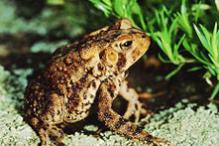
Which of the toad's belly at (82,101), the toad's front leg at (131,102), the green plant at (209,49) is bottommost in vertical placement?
the toad's front leg at (131,102)

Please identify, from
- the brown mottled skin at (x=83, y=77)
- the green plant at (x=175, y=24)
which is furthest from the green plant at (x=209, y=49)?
the brown mottled skin at (x=83, y=77)

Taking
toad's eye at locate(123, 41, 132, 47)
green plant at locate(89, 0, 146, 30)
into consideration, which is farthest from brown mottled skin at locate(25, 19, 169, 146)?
green plant at locate(89, 0, 146, 30)

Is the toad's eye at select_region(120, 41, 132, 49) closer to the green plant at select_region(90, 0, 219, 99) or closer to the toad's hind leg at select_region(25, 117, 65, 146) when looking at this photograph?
the green plant at select_region(90, 0, 219, 99)

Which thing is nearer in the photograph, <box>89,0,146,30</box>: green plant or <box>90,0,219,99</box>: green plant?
<box>90,0,219,99</box>: green plant

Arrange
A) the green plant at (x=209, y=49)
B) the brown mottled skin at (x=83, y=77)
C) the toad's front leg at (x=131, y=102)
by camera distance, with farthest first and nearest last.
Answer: the toad's front leg at (x=131, y=102), the brown mottled skin at (x=83, y=77), the green plant at (x=209, y=49)

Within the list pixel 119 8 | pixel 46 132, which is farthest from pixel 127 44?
pixel 46 132

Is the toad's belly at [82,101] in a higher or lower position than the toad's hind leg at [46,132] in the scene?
higher

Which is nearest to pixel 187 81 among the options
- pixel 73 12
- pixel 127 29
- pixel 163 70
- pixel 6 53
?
pixel 163 70

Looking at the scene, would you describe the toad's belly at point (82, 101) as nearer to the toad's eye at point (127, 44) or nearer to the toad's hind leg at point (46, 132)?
the toad's hind leg at point (46, 132)

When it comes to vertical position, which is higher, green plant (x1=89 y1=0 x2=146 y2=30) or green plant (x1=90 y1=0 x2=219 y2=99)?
green plant (x1=89 y1=0 x2=146 y2=30)
